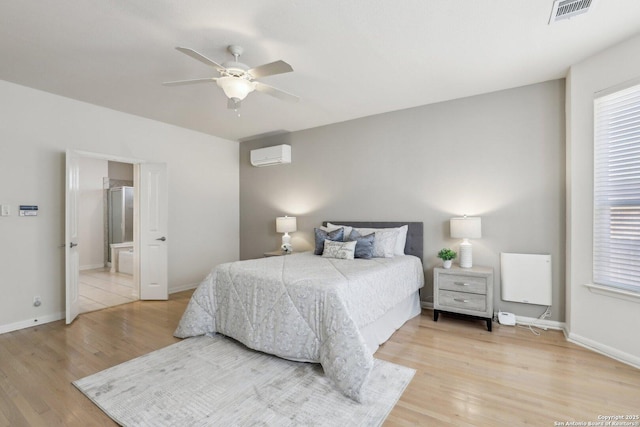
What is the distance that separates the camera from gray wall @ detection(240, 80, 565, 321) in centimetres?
329

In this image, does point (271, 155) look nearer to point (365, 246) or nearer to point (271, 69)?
point (365, 246)

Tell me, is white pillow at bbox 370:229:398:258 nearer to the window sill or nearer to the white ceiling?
the white ceiling

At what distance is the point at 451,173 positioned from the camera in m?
3.84

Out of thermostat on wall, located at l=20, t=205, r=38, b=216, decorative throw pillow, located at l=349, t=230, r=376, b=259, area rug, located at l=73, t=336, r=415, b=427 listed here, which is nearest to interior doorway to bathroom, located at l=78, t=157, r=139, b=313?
thermostat on wall, located at l=20, t=205, r=38, b=216

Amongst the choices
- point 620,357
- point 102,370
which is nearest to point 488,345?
point 620,357

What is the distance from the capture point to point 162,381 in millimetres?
2213

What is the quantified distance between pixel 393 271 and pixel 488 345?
3.64ft

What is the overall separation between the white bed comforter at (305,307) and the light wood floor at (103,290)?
2.06 meters

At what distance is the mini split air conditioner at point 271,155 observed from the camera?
5.18 m

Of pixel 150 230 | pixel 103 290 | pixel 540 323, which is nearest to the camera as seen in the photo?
pixel 540 323

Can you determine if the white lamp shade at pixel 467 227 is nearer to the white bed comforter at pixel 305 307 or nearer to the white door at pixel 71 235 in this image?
the white bed comforter at pixel 305 307

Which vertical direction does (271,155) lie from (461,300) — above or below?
above

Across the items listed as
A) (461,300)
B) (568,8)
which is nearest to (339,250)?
(461,300)

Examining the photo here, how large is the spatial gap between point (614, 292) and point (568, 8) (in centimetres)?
234
